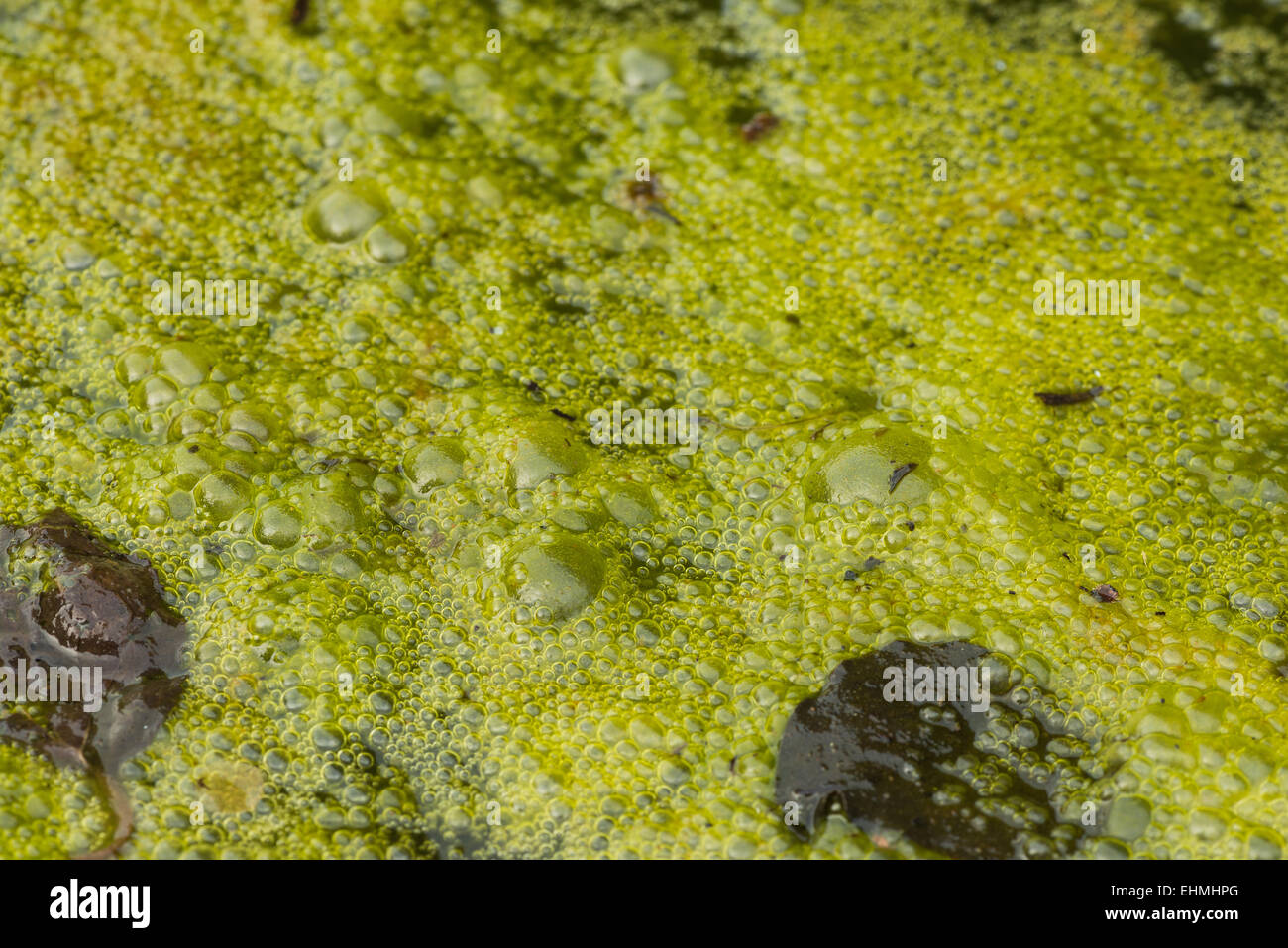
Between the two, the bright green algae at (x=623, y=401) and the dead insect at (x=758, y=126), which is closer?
the bright green algae at (x=623, y=401)

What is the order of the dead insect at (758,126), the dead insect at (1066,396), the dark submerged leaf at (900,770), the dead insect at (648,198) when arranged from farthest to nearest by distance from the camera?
the dead insect at (758,126)
the dead insect at (648,198)
the dead insect at (1066,396)
the dark submerged leaf at (900,770)

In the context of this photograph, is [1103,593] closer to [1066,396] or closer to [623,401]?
[1066,396]

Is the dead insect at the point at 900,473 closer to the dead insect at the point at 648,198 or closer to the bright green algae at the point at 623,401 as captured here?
the bright green algae at the point at 623,401

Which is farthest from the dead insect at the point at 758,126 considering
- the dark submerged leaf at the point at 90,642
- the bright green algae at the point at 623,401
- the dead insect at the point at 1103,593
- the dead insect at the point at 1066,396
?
the dark submerged leaf at the point at 90,642

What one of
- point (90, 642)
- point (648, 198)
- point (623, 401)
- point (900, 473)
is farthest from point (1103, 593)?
point (90, 642)
